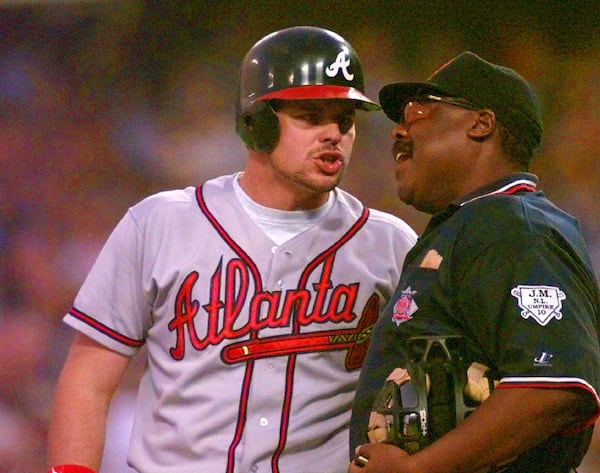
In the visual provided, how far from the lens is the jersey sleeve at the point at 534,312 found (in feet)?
4.92

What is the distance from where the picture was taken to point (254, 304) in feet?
7.02

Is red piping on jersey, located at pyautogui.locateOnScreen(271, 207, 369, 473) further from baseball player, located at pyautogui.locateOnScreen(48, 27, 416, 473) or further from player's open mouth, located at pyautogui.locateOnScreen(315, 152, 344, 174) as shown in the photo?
player's open mouth, located at pyautogui.locateOnScreen(315, 152, 344, 174)

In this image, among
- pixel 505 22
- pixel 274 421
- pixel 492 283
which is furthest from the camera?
pixel 505 22

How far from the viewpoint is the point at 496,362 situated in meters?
1.58

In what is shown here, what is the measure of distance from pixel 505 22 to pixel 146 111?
1.34 meters

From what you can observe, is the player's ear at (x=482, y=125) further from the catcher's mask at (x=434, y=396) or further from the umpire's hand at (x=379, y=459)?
the umpire's hand at (x=379, y=459)

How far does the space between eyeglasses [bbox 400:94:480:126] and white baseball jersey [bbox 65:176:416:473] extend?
1.39 feet

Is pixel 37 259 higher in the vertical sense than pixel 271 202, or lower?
lower

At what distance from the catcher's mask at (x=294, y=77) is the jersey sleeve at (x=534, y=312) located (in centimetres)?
72

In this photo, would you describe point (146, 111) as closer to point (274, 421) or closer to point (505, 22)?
point (505, 22)

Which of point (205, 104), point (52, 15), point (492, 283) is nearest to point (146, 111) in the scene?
point (205, 104)

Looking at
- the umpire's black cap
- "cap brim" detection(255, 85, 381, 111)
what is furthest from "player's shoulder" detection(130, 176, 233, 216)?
the umpire's black cap

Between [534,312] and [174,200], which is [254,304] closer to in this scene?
[174,200]

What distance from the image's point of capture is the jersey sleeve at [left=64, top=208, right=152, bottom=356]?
215 cm
